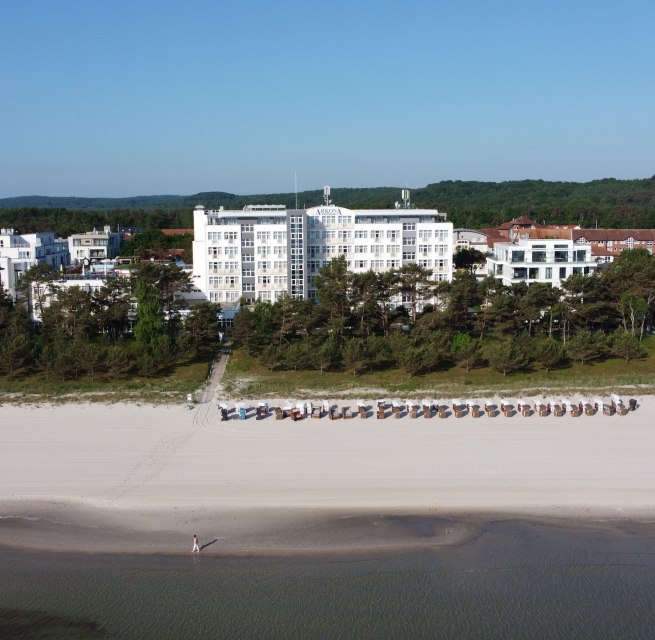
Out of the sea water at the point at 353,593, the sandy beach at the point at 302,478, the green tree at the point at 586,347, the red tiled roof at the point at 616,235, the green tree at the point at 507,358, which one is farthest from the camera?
the red tiled roof at the point at 616,235

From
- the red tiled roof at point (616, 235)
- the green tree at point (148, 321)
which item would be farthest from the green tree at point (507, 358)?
the red tiled roof at point (616, 235)

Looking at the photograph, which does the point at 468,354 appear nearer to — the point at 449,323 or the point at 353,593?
the point at 449,323

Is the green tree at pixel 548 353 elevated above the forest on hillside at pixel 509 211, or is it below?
below

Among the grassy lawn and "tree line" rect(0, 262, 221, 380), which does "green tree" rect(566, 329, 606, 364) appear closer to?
the grassy lawn

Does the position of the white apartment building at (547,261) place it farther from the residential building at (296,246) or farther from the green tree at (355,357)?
the green tree at (355,357)

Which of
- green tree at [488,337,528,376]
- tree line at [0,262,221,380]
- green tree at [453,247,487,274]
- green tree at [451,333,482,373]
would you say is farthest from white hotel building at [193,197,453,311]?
green tree at [488,337,528,376]

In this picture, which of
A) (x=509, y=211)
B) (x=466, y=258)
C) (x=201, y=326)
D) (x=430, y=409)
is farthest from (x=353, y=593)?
(x=509, y=211)
